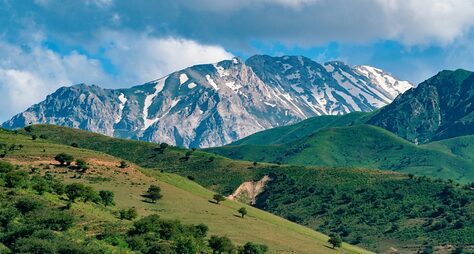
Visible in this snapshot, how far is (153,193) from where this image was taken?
145750mm

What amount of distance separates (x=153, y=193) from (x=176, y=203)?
582cm

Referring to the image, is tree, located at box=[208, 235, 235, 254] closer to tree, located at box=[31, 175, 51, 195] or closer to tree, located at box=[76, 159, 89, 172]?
tree, located at box=[31, 175, 51, 195]

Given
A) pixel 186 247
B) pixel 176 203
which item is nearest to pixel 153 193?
pixel 176 203

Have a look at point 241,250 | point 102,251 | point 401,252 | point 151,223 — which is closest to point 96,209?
point 151,223

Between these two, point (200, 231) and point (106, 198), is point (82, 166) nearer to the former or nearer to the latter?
point (106, 198)

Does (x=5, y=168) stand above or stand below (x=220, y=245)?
above

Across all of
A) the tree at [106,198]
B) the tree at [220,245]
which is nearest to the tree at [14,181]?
the tree at [106,198]

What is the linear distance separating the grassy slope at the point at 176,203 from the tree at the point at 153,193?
1.41 meters

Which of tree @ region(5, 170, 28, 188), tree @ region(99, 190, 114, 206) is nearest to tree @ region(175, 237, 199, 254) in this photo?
tree @ region(5, 170, 28, 188)

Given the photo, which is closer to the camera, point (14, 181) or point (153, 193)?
point (14, 181)

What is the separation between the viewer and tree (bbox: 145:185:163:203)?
145 m

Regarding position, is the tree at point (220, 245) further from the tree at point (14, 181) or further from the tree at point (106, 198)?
the tree at point (14, 181)

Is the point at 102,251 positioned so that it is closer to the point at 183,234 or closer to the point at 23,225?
the point at 23,225

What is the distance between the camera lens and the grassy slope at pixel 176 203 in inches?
5217
